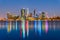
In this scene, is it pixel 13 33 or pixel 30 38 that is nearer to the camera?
pixel 30 38

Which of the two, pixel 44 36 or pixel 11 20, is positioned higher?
pixel 11 20

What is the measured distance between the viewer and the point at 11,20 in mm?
2768

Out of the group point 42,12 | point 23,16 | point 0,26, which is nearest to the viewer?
point 23,16

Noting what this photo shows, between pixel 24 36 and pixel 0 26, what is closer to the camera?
pixel 24 36

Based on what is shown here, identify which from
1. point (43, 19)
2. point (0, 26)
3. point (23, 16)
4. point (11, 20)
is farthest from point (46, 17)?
point (0, 26)

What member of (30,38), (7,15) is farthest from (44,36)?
(7,15)

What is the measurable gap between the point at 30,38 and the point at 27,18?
1.17 feet

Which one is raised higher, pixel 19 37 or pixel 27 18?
pixel 27 18

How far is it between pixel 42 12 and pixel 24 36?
0.55 meters

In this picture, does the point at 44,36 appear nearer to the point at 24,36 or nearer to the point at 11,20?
the point at 24,36

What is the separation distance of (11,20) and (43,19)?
57 cm

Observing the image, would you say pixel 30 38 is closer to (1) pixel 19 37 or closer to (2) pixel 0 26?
Result: (1) pixel 19 37

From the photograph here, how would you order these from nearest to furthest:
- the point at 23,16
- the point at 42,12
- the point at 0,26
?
the point at 23,16, the point at 42,12, the point at 0,26

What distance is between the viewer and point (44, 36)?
10.1 feet
